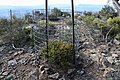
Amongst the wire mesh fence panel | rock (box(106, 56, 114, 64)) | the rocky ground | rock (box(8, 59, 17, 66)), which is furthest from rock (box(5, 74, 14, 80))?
rock (box(106, 56, 114, 64))

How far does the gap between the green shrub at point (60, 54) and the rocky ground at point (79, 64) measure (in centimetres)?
19

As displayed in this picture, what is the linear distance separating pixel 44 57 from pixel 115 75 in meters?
1.79

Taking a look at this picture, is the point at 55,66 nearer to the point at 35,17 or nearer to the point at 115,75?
the point at 115,75

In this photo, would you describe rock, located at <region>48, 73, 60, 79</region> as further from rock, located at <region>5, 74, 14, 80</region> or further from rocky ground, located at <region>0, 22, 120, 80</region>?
rock, located at <region>5, 74, 14, 80</region>

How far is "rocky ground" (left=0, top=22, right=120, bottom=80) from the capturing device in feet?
23.0

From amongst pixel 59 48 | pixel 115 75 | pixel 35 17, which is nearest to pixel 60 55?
pixel 59 48

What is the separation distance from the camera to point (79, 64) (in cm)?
734

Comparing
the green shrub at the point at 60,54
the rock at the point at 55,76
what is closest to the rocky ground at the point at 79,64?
the rock at the point at 55,76

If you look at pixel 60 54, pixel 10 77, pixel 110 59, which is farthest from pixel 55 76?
pixel 110 59

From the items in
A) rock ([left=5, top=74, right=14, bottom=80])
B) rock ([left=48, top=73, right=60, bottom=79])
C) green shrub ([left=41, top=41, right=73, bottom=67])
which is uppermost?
green shrub ([left=41, top=41, right=73, bottom=67])

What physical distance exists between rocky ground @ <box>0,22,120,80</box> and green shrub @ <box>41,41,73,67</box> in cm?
19

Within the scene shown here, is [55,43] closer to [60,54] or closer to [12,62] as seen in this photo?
[60,54]

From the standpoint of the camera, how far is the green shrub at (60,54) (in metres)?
7.04

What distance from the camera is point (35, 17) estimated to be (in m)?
12.3
